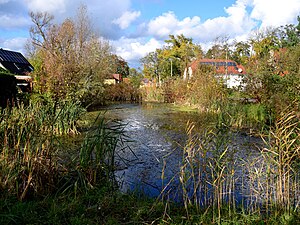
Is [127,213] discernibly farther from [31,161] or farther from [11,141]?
[11,141]

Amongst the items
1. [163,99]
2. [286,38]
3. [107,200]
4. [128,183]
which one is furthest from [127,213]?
[286,38]

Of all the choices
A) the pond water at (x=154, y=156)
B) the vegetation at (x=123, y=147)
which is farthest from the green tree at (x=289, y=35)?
the pond water at (x=154, y=156)

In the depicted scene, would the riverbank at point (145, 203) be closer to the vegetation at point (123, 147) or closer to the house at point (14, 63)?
the vegetation at point (123, 147)

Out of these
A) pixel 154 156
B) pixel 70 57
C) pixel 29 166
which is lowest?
pixel 154 156

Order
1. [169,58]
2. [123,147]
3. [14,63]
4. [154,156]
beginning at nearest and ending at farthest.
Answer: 1. [154,156]
2. [123,147]
3. [14,63]
4. [169,58]

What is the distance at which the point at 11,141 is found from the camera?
3.95 m

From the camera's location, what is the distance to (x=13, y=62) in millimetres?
24672

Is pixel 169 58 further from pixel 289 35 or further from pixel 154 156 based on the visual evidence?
pixel 154 156

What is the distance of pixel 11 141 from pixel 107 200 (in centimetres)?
168

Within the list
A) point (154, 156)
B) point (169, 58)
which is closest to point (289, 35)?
point (169, 58)

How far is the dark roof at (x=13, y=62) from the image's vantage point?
23402mm

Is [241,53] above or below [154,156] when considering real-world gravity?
above

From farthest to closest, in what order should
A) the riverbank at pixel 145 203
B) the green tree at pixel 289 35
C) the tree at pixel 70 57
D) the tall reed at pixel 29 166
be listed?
the green tree at pixel 289 35 → the tree at pixel 70 57 → the tall reed at pixel 29 166 → the riverbank at pixel 145 203

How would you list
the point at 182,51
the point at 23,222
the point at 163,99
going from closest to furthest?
the point at 23,222 < the point at 163,99 < the point at 182,51
